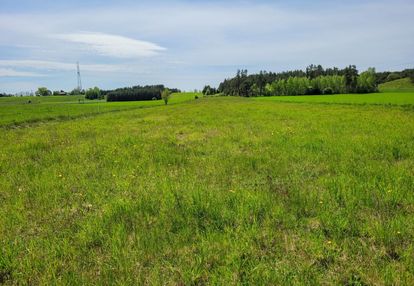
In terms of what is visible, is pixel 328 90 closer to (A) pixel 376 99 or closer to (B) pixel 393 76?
(A) pixel 376 99

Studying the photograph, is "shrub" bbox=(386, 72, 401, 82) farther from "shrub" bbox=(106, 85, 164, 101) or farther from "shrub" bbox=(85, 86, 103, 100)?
"shrub" bbox=(85, 86, 103, 100)

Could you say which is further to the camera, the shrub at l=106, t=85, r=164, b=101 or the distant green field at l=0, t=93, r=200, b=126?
the shrub at l=106, t=85, r=164, b=101

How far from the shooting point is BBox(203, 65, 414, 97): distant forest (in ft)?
368

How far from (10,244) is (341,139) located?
41.6 ft

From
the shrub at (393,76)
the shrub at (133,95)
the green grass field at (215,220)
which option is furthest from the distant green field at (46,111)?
the shrub at (393,76)

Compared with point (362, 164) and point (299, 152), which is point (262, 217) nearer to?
point (362, 164)

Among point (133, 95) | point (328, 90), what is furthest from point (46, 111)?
point (133, 95)

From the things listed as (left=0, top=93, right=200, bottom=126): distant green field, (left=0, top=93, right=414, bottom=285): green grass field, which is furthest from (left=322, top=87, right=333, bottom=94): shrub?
(left=0, top=93, right=414, bottom=285): green grass field

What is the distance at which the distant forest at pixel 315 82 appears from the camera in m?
112

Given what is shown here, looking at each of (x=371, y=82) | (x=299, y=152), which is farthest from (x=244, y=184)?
(x=371, y=82)

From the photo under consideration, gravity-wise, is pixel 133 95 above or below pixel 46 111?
above

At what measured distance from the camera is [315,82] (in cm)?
13388

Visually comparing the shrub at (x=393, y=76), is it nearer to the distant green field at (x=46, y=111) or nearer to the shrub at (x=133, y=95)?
the shrub at (x=133, y=95)

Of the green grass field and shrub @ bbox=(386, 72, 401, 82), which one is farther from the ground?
shrub @ bbox=(386, 72, 401, 82)
